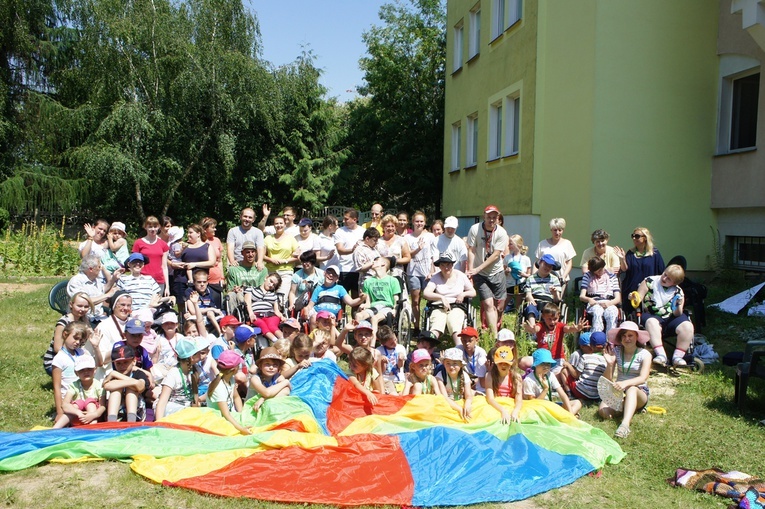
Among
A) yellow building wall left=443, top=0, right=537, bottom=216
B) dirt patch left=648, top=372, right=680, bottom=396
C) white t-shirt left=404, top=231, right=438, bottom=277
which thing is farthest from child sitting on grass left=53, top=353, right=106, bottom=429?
yellow building wall left=443, top=0, right=537, bottom=216

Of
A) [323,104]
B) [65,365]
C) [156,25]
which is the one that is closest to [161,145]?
[156,25]

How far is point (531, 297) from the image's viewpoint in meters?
8.30

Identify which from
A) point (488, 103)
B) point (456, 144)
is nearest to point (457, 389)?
point (488, 103)

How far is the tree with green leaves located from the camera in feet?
82.6

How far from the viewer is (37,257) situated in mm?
16188

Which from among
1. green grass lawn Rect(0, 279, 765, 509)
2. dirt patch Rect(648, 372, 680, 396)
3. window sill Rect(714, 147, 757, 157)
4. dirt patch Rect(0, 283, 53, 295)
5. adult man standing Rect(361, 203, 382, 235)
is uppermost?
window sill Rect(714, 147, 757, 157)

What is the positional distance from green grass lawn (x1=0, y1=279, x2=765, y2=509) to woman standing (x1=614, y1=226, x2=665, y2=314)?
1343 mm

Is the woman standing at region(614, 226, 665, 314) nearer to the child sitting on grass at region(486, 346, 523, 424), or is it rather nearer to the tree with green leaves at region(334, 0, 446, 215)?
the child sitting on grass at region(486, 346, 523, 424)

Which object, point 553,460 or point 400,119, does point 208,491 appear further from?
point 400,119

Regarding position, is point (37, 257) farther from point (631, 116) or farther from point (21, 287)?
point (631, 116)

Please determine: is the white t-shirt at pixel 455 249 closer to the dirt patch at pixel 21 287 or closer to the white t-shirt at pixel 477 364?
the white t-shirt at pixel 477 364

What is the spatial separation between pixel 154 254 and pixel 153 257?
43mm

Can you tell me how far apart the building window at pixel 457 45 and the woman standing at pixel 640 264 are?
35.5 feet

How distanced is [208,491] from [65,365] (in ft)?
7.46
